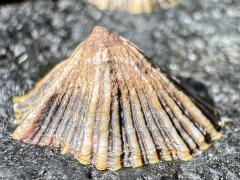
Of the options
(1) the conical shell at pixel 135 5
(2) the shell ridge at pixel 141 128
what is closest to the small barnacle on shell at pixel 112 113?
(2) the shell ridge at pixel 141 128

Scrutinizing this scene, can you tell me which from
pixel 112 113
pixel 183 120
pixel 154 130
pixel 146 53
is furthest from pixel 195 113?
pixel 146 53

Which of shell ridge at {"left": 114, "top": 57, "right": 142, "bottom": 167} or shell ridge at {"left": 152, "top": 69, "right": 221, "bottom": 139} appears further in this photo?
shell ridge at {"left": 152, "top": 69, "right": 221, "bottom": 139}

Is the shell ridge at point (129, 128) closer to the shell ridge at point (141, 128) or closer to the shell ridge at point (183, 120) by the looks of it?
the shell ridge at point (141, 128)

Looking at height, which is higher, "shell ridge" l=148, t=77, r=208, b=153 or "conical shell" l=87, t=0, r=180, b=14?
"conical shell" l=87, t=0, r=180, b=14

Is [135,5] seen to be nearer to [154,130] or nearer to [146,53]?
[146,53]

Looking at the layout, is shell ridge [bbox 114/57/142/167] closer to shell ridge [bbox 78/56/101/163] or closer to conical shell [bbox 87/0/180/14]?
shell ridge [bbox 78/56/101/163]

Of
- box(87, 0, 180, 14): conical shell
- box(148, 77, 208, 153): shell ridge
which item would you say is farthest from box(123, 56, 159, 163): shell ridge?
box(87, 0, 180, 14): conical shell

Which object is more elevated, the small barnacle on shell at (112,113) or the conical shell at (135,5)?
the conical shell at (135,5)

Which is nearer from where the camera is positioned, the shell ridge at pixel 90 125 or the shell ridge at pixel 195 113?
the shell ridge at pixel 90 125
